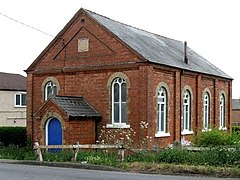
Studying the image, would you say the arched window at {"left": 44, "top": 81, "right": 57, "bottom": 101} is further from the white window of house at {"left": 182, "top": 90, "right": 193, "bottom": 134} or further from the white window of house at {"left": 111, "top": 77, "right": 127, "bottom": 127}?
the white window of house at {"left": 182, "top": 90, "right": 193, "bottom": 134}

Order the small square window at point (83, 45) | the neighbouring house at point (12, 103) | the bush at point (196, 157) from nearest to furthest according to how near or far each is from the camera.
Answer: the bush at point (196, 157), the small square window at point (83, 45), the neighbouring house at point (12, 103)

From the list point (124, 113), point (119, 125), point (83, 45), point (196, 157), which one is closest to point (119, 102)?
point (124, 113)

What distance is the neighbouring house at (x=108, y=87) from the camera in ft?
80.0

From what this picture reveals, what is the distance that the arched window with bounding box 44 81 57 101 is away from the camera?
92.7 feet

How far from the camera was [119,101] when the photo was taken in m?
25.4

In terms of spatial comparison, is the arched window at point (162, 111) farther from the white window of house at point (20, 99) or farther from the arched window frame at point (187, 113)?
the white window of house at point (20, 99)

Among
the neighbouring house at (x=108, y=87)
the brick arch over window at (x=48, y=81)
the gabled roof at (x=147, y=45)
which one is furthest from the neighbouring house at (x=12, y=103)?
the brick arch over window at (x=48, y=81)

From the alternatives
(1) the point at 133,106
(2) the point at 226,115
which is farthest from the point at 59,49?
(2) the point at 226,115

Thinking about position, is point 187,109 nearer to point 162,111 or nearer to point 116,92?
point 162,111

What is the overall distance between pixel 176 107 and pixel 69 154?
8024 mm

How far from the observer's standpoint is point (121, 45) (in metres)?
25.1

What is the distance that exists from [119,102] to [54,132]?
3.98 m

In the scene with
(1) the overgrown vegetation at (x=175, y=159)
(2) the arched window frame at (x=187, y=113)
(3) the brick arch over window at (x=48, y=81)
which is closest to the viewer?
(1) the overgrown vegetation at (x=175, y=159)

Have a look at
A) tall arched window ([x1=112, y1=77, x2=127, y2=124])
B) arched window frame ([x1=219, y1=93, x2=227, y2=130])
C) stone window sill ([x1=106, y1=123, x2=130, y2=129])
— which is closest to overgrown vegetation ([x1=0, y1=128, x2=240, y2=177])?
stone window sill ([x1=106, y1=123, x2=130, y2=129])
